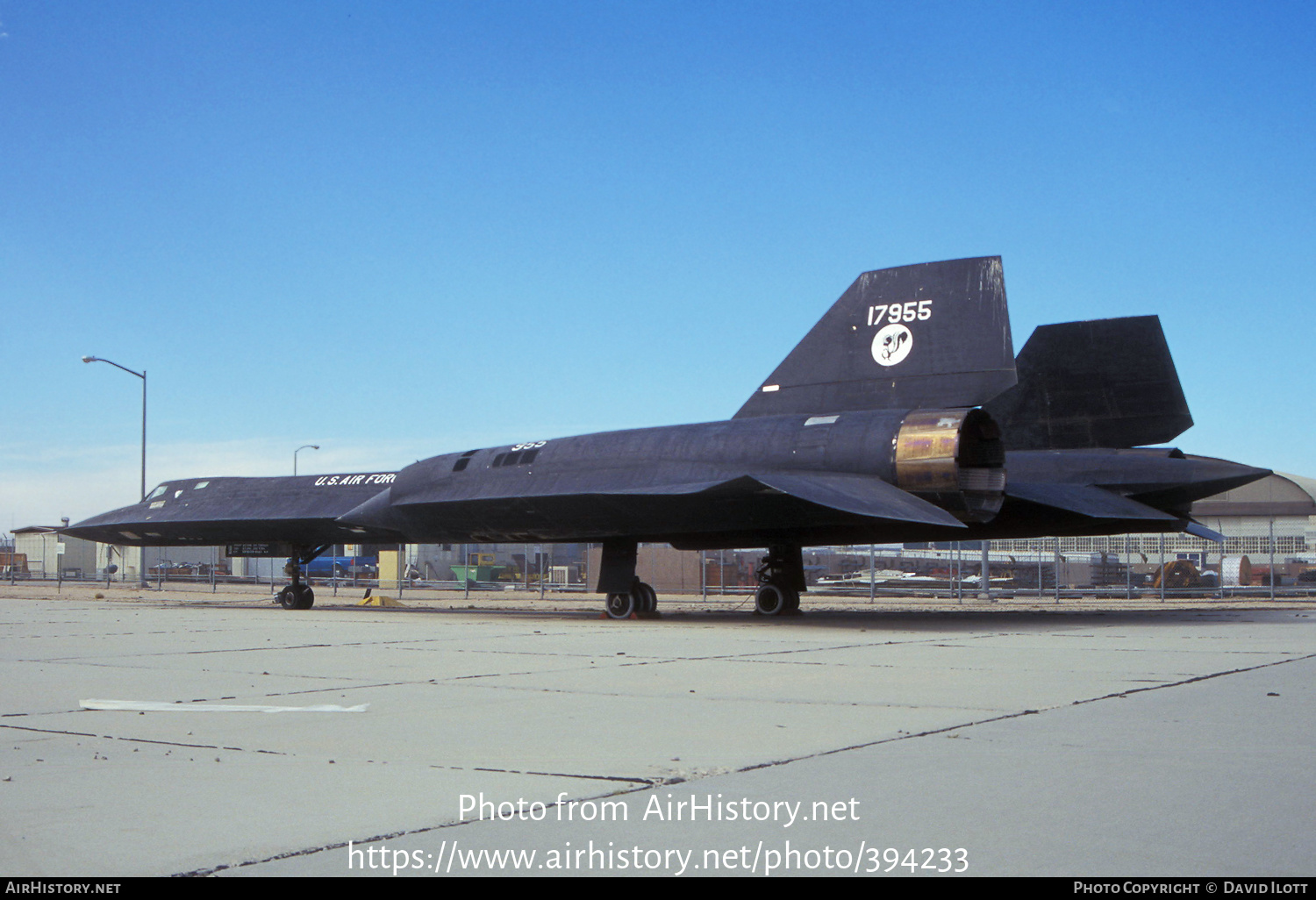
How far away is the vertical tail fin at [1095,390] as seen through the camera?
18859 millimetres

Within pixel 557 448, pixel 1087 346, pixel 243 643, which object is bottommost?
pixel 243 643

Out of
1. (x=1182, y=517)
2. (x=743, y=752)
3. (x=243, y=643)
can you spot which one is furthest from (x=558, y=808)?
(x=1182, y=517)

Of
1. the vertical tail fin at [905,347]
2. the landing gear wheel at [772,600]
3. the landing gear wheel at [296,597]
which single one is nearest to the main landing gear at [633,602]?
the landing gear wheel at [772,600]

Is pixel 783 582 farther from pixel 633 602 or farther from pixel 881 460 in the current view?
pixel 881 460

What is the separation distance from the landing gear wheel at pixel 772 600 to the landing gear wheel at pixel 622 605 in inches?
88.6

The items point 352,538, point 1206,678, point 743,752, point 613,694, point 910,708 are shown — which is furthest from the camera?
point 352,538

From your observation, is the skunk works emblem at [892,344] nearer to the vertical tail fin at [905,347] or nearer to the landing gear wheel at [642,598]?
the vertical tail fin at [905,347]

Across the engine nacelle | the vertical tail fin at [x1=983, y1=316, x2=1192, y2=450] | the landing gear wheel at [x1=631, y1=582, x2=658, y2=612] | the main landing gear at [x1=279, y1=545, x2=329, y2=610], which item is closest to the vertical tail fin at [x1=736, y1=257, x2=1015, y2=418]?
the engine nacelle

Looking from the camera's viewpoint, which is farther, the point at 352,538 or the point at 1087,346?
the point at 352,538

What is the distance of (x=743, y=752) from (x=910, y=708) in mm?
1845

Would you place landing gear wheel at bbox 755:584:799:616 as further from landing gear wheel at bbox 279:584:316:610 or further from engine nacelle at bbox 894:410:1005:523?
landing gear wheel at bbox 279:584:316:610

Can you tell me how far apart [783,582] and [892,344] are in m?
4.90

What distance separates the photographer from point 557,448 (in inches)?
754
